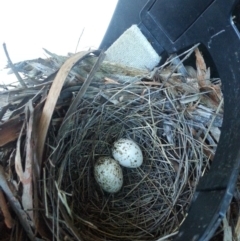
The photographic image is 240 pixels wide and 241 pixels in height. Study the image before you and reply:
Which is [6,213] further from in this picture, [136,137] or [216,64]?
[216,64]

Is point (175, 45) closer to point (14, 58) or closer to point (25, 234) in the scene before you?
point (14, 58)

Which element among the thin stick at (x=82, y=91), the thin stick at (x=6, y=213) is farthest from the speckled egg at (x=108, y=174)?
the thin stick at (x=6, y=213)

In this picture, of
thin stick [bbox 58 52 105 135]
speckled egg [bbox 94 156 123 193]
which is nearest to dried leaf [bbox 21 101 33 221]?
thin stick [bbox 58 52 105 135]

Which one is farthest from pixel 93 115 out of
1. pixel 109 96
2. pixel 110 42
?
pixel 110 42

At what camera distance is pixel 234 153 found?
71 centimetres

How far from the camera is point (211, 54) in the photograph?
881mm

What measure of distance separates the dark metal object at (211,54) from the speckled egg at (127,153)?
8.2 inches

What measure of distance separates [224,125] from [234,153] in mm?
82

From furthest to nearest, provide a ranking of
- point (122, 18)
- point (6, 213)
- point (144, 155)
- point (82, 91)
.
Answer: point (122, 18), point (144, 155), point (82, 91), point (6, 213)

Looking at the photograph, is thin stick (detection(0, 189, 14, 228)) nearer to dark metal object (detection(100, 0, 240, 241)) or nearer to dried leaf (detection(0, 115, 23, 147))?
dried leaf (detection(0, 115, 23, 147))

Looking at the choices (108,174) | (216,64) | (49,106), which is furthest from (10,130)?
(216,64)

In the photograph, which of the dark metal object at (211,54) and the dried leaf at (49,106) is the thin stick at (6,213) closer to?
the dried leaf at (49,106)

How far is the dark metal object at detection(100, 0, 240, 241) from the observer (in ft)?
2.18

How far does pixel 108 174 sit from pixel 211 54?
343mm
